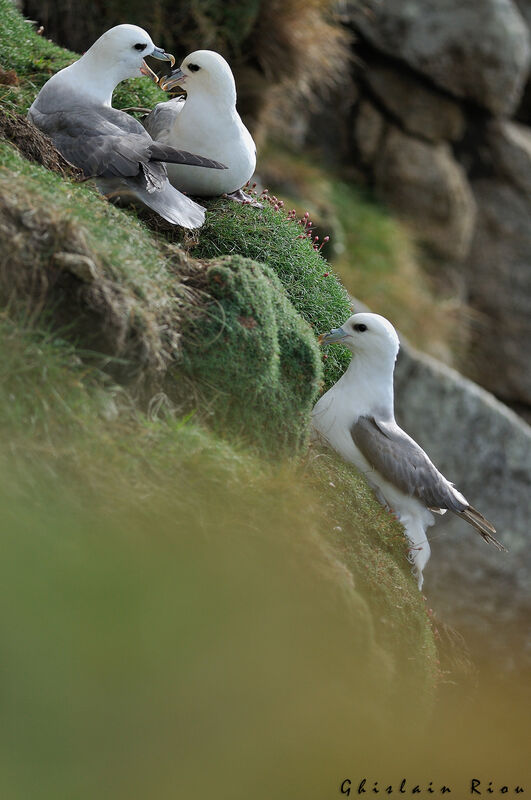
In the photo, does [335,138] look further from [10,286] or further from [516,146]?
[10,286]

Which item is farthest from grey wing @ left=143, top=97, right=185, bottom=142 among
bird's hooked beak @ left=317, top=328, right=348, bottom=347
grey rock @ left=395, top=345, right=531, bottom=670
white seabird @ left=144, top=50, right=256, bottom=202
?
grey rock @ left=395, top=345, right=531, bottom=670

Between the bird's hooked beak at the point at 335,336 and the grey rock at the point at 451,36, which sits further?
the grey rock at the point at 451,36

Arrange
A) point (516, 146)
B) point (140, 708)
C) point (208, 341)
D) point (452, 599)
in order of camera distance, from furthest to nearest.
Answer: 1. point (516, 146)
2. point (452, 599)
3. point (208, 341)
4. point (140, 708)

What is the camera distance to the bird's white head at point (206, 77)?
386cm

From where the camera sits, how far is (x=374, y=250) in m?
9.70

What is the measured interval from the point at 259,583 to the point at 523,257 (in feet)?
28.4

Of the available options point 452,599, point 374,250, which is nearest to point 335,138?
point 374,250

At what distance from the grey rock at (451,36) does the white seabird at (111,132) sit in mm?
6493

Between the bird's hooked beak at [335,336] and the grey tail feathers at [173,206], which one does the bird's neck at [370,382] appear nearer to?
the bird's hooked beak at [335,336]

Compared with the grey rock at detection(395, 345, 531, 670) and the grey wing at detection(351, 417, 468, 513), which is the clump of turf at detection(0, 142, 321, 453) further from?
the grey rock at detection(395, 345, 531, 670)

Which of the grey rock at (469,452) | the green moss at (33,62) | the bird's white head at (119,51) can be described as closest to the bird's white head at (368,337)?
the bird's white head at (119,51)

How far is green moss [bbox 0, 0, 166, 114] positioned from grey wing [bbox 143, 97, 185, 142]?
55cm

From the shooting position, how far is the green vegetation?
7.13 feet

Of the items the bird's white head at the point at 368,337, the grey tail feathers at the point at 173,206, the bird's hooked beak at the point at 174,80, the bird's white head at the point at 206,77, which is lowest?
the bird's white head at the point at 368,337
